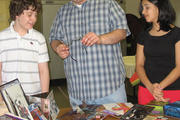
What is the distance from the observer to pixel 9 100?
0.99m

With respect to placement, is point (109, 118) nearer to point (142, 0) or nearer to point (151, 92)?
point (151, 92)

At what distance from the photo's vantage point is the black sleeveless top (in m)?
1.51

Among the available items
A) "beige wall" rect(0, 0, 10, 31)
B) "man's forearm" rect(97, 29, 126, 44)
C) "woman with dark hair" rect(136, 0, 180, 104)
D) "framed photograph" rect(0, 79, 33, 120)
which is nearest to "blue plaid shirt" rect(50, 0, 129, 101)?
"man's forearm" rect(97, 29, 126, 44)

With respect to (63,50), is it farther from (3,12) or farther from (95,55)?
(3,12)

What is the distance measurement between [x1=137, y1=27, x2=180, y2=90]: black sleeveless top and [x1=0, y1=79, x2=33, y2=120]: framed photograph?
3.01ft

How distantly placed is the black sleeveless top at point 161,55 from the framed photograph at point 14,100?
918 mm

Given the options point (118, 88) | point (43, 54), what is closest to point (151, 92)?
point (118, 88)

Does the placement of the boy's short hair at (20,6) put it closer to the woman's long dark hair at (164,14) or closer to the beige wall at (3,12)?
the woman's long dark hair at (164,14)

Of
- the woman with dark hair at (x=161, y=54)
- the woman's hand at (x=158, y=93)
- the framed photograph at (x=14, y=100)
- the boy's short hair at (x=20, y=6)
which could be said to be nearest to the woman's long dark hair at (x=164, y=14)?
the woman with dark hair at (x=161, y=54)

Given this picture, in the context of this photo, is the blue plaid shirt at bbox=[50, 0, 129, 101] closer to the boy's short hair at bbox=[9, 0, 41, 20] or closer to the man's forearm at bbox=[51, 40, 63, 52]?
the man's forearm at bbox=[51, 40, 63, 52]

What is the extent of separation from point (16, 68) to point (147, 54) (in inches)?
35.0

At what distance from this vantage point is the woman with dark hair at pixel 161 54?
4.93 feet

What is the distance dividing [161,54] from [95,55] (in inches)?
17.4

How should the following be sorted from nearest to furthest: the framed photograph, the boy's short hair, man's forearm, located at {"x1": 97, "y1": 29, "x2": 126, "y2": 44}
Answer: the framed photograph
man's forearm, located at {"x1": 97, "y1": 29, "x2": 126, "y2": 44}
the boy's short hair
